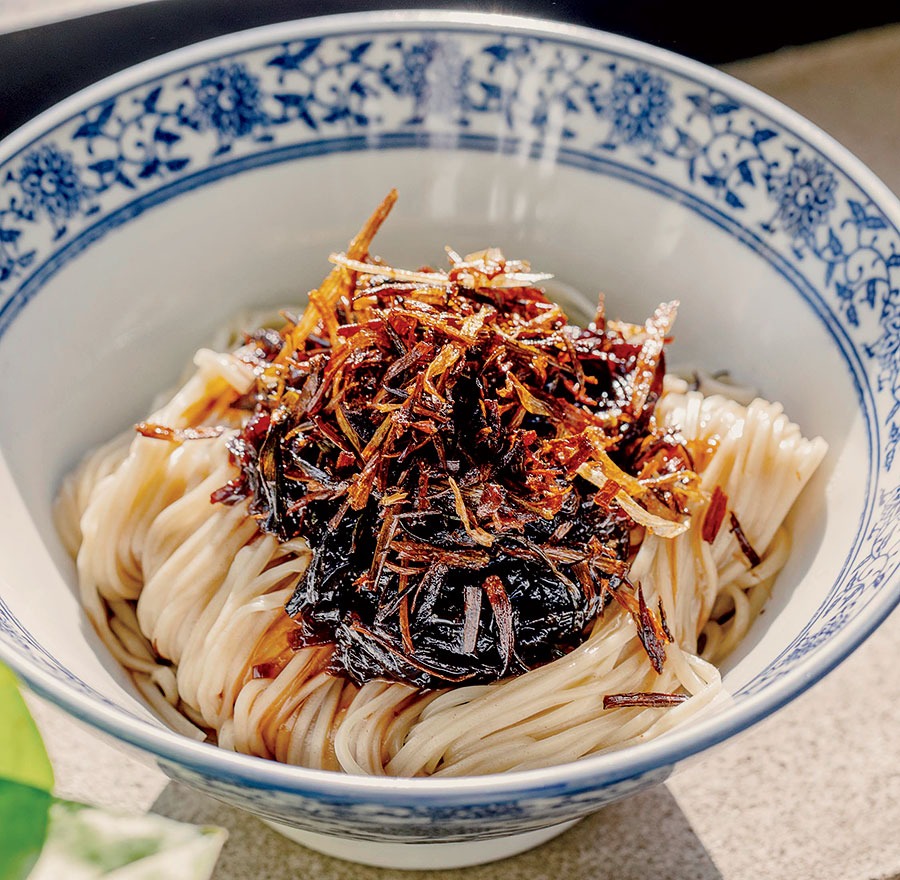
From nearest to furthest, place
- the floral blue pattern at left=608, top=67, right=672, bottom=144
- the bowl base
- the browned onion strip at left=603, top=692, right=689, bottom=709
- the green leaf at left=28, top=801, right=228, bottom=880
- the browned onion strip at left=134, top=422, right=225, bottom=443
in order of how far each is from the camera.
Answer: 1. the green leaf at left=28, top=801, right=228, bottom=880
2. the browned onion strip at left=603, top=692, right=689, bottom=709
3. the bowl base
4. the browned onion strip at left=134, top=422, right=225, bottom=443
5. the floral blue pattern at left=608, top=67, right=672, bottom=144

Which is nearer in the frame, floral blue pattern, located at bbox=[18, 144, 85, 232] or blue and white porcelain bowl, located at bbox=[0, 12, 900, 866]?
blue and white porcelain bowl, located at bbox=[0, 12, 900, 866]

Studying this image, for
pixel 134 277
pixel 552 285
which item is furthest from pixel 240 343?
pixel 552 285

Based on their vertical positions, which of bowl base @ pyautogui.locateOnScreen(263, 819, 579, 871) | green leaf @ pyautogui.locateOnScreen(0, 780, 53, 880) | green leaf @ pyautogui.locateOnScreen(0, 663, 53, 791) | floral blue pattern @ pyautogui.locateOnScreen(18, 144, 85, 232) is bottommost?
bowl base @ pyautogui.locateOnScreen(263, 819, 579, 871)

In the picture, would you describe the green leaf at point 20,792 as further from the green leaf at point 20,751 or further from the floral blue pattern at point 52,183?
the floral blue pattern at point 52,183

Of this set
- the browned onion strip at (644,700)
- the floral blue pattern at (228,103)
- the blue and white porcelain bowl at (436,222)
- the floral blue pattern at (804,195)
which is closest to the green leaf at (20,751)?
the blue and white porcelain bowl at (436,222)

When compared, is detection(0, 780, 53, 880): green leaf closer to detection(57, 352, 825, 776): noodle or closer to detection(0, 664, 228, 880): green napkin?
detection(0, 664, 228, 880): green napkin

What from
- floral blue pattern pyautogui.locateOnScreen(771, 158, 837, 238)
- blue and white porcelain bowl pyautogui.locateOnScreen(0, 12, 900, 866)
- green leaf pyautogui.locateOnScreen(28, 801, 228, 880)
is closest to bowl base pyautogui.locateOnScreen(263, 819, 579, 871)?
blue and white porcelain bowl pyautogui.locateOnScreen(0, 12, 900, 866)

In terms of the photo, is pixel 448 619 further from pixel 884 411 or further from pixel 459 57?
pixel 459 57
